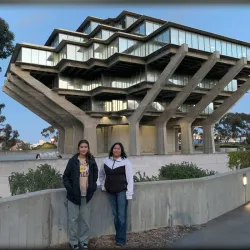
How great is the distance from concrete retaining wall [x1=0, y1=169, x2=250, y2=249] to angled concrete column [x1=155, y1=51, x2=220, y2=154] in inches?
1136

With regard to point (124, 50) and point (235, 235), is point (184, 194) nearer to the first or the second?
point (235, 235)

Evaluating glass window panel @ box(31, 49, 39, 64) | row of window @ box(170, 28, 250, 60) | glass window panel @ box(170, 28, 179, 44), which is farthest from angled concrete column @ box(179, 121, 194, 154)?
glass window panel @ box(31, 49, 39, 64)

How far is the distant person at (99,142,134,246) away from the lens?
182 inches

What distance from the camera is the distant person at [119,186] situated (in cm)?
463

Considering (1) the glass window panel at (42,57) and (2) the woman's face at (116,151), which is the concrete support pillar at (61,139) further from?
(2) the woman's face at (116,151)

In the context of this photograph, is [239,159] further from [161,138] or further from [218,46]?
[218,46]

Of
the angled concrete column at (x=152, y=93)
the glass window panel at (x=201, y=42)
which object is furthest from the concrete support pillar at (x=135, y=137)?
the glass window panel at (x=201, y=42)

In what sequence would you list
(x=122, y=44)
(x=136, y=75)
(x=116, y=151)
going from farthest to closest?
1. (x=136, y=75)
2. (x=122, y=44)
3. (x=116, y=151)

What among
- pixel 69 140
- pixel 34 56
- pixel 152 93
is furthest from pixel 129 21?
pixel 69 140

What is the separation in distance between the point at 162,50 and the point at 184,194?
95.8 ft

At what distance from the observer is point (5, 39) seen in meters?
12.6

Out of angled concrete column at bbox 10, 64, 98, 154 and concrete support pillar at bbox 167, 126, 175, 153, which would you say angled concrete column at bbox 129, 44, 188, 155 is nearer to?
angled concrete column at bbox 10, 64, 98, 154

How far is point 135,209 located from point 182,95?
32020 mm

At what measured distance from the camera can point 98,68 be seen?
38031mm
